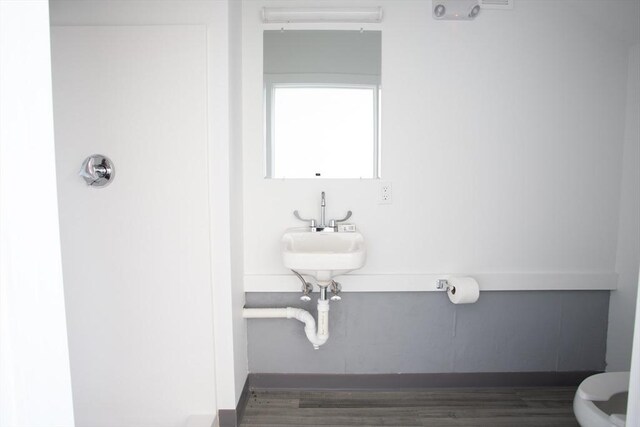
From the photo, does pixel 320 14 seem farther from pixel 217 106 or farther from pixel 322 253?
pixel 322 253

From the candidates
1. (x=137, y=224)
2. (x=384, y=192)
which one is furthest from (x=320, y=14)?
(x=137, y=224)

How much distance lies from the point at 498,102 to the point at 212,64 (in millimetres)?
1510

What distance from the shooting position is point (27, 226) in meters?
0.42

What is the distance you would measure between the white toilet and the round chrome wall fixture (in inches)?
82.5

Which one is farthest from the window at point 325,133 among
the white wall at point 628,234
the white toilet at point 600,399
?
the white wall at point 628,234

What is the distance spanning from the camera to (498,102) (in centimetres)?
178

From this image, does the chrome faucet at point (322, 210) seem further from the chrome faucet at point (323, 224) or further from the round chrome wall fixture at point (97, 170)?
the round chrome wall fixture at point (97, 170)

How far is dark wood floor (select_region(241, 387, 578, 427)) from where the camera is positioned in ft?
5.34

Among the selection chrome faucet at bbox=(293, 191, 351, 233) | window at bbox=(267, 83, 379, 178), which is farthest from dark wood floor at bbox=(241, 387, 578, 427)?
window at bbox=(267, 83, 379, 178)

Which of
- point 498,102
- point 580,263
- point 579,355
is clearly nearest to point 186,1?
point 498,102

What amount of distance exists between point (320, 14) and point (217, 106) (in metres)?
0.77

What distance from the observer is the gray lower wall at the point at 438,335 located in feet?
6.04

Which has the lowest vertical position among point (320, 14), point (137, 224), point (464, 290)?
point (464, 290)

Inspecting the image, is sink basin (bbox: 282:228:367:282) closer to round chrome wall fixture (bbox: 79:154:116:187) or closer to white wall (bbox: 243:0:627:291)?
white wall (bbox: 243:0:627:291)
